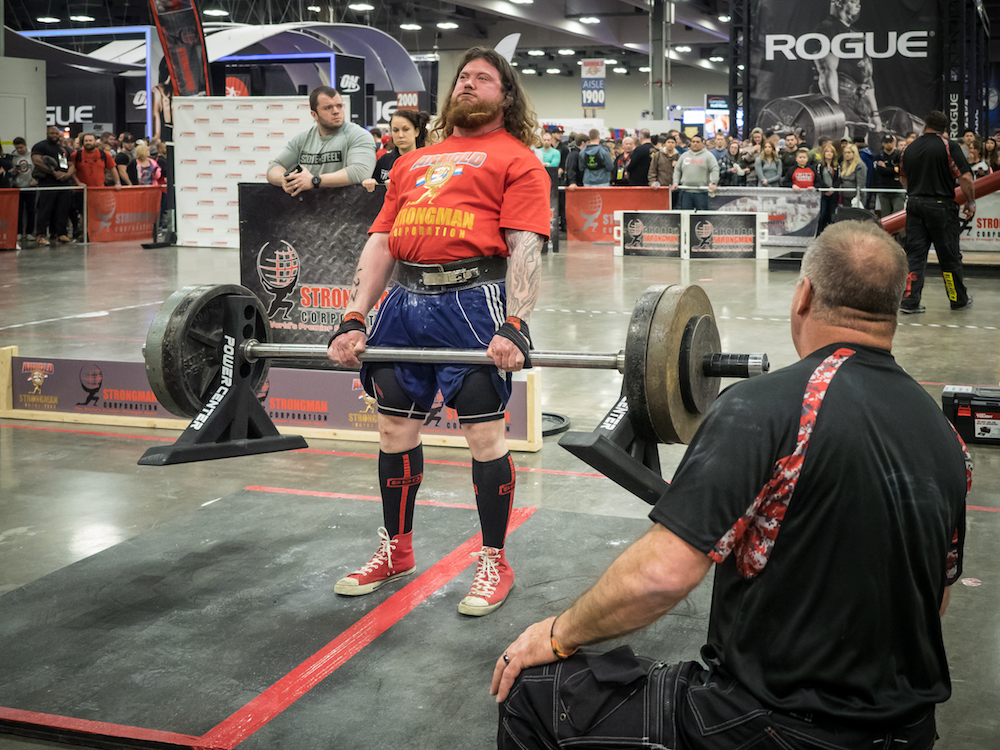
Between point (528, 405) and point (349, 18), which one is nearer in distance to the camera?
point (528, 405)

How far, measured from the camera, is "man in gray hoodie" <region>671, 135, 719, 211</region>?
13842mm

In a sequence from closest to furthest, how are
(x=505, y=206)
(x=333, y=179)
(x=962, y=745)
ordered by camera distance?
(x=962, y=745)
(x=505, y=206)
(x=333, y=179)

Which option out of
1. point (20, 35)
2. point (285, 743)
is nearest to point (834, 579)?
point (285, 743)

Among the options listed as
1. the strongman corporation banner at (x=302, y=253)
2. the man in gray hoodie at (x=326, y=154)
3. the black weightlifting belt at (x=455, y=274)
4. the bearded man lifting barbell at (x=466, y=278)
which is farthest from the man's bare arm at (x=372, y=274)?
the strongman corporation banner at (x=302, y=253)

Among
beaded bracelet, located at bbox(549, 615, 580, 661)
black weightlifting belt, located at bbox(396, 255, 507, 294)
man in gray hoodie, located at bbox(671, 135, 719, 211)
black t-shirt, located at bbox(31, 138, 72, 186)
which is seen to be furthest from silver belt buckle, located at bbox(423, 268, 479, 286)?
black t-shirt, located at bbox(31, 138, 72, 186)

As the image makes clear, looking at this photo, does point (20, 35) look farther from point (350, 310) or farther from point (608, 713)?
point (608, 713)

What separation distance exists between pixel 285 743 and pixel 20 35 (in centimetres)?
2810

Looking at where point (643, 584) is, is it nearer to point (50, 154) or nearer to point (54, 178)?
point (54, 178)

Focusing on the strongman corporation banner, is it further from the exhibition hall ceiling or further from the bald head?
the exhibition hall ceiling

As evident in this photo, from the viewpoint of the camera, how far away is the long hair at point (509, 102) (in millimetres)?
2885

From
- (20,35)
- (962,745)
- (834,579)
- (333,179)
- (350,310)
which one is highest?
(20,35)

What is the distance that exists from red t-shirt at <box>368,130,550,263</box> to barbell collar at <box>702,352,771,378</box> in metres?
0.58

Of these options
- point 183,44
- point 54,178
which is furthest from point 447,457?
point 54,178

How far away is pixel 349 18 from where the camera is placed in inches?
1216
